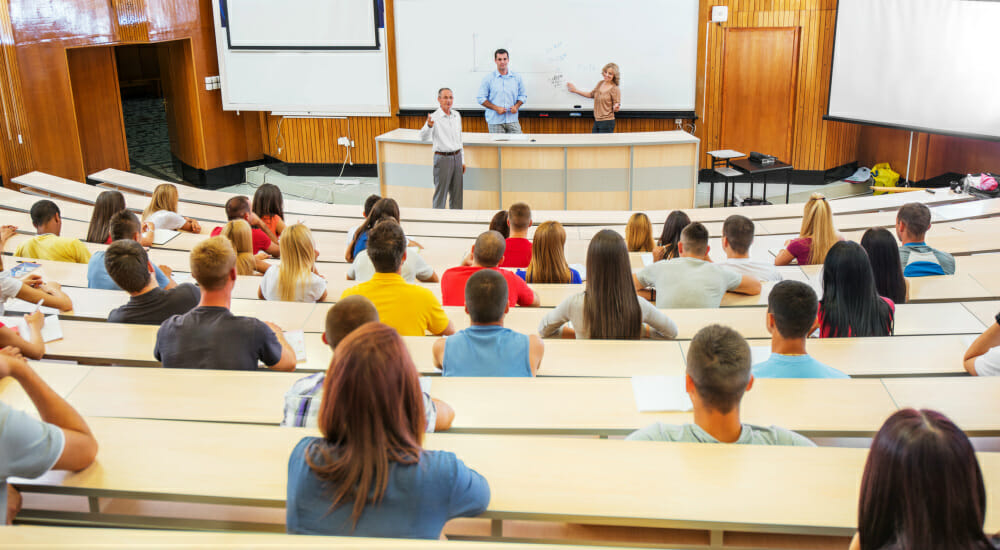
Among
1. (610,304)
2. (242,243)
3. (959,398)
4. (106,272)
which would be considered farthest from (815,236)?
(106,272)

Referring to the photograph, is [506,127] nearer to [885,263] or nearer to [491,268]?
[491,268]

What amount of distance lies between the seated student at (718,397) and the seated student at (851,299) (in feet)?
4.65

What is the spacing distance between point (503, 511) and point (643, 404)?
2.59ft

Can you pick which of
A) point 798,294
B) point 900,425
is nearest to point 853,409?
point 798,294

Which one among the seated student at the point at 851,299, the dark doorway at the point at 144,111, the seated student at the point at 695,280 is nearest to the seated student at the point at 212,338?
the seated student at the point at 695,280

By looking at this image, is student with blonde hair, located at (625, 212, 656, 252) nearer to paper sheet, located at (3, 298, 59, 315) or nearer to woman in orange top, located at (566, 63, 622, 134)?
paper sheet, located at (3, 298, 59, 315)

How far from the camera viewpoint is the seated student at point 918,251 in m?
4.55

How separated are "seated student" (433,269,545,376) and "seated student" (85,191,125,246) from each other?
3640 millimetres

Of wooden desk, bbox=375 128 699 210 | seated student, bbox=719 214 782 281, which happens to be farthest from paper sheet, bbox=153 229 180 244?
seated student, bbox=719 214 782 281

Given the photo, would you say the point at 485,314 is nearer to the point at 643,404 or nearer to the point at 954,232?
the point at 643,404

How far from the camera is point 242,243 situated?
16.0 ft

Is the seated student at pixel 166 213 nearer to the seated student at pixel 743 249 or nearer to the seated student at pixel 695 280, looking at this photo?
the seated student at pixel 695 280

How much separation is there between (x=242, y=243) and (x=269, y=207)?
1.25 meters

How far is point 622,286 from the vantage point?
3494 mm
